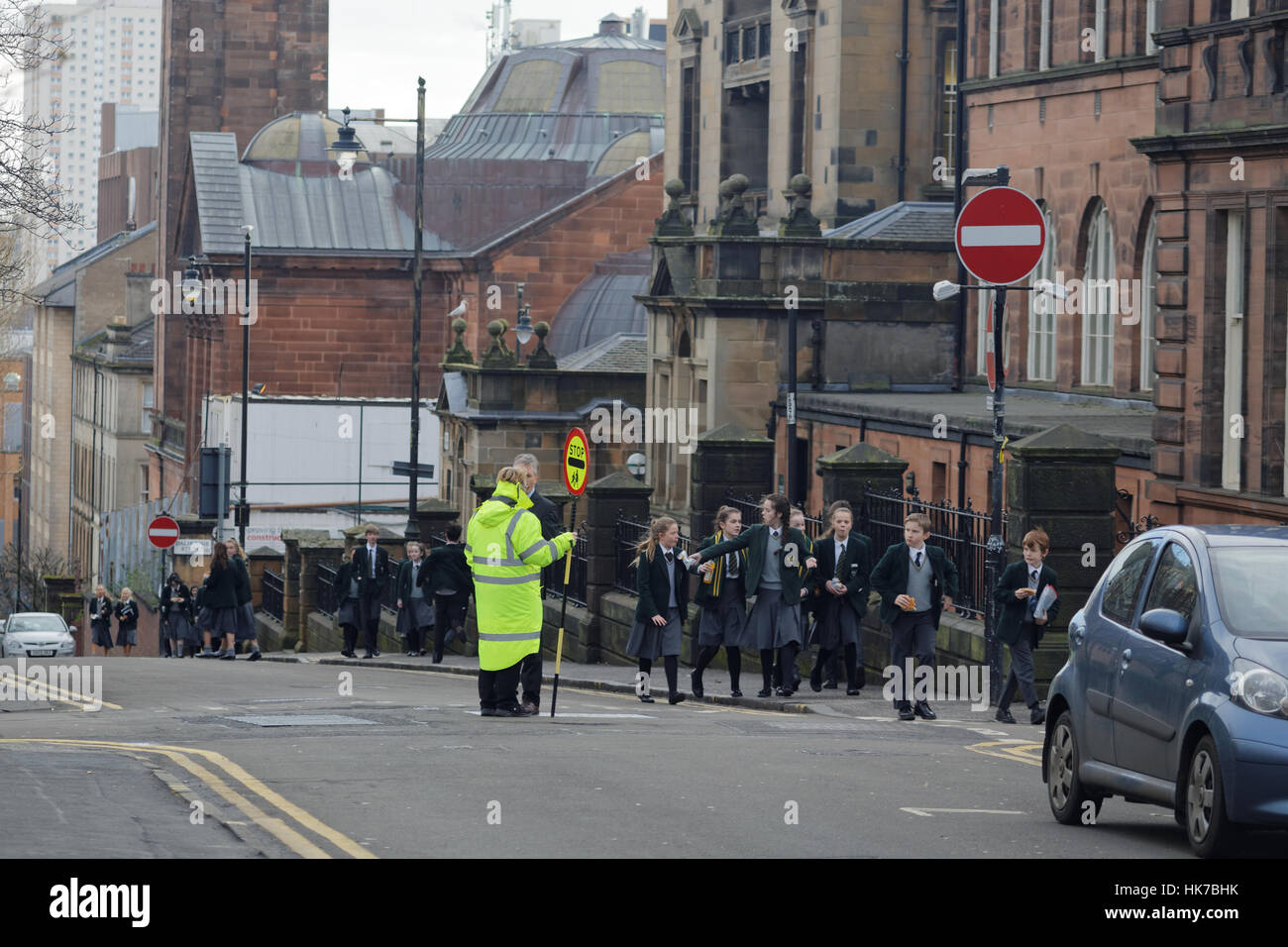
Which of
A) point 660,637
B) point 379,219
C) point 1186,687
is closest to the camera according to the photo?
point 1186,687

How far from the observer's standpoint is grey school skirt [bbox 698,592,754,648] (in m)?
19.5

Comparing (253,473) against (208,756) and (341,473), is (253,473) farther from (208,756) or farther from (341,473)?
(208,756)

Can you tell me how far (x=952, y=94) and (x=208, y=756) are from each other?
32.9m

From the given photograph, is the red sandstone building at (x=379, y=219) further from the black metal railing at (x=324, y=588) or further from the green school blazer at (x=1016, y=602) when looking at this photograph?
the green school blazer at (x=1016, y=602)

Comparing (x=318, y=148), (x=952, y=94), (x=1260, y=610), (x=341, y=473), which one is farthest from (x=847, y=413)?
(x=318, y=148)

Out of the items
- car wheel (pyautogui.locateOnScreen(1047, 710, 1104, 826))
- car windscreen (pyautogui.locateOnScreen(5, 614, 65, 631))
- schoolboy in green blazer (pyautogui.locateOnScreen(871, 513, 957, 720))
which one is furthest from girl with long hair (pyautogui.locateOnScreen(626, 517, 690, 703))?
car windscreen (pyautogui.locateOnScreen(5, 614, 65, 631))

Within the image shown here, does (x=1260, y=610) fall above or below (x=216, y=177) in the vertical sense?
below

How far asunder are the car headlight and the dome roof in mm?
66691

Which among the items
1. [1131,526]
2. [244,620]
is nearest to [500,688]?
[1131,526]

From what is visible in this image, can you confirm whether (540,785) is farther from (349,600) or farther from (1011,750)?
(349,600)

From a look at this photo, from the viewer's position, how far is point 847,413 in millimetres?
35219

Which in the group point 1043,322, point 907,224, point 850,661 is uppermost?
point 907,224

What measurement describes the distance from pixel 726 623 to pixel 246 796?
8167mm

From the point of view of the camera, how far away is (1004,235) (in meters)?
17.5
